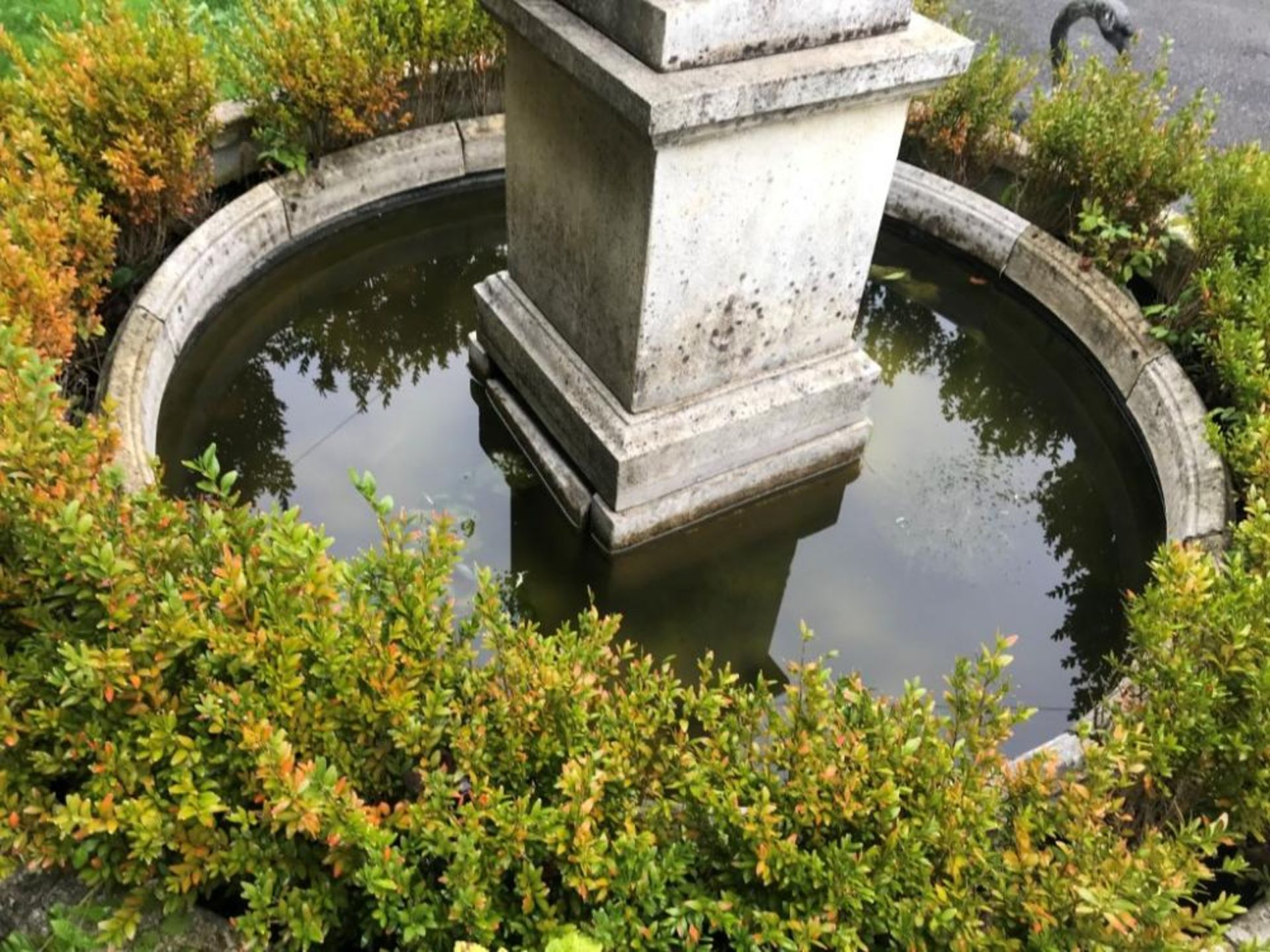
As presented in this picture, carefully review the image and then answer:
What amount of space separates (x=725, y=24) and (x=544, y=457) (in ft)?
5.41

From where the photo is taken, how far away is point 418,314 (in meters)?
4.37

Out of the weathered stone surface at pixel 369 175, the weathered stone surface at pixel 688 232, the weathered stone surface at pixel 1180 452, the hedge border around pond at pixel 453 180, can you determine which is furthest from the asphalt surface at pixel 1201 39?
the weathered stone surface at pixel 688 232

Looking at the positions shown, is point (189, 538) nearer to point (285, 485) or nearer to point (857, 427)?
point (285, 485)

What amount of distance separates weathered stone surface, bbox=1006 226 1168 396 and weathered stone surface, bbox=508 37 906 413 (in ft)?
3.97

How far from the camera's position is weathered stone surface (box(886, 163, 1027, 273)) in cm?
449

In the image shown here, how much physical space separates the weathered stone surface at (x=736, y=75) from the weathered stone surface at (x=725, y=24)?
0.09 ft

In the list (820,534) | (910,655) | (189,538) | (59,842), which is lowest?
(59,842)

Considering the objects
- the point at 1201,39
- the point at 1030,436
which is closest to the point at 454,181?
the point at 1030,436

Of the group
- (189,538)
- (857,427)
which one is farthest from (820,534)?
(189,538)

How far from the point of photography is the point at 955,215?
462 centimetres

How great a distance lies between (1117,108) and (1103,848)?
341 cm

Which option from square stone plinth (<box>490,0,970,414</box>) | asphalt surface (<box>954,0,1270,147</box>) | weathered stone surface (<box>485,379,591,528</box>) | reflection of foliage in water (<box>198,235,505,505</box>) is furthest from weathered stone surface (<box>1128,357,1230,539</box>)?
asphalt surface (<box>954,0,1270,147</box>)

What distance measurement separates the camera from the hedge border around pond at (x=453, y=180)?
3.35 m

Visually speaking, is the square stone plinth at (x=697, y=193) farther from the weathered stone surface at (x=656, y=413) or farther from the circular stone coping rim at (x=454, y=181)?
the circular stone coping rim at (x=454, y=181)
